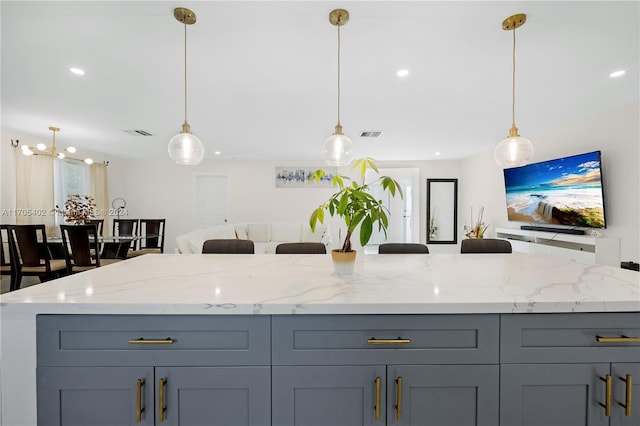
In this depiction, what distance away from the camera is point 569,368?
1.02 meters

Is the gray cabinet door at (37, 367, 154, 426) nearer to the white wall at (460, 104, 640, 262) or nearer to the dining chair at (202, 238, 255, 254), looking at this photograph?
the dining chair at (202, 238, 255, 254)

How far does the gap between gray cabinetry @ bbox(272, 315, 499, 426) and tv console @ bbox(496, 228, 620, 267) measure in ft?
11.1

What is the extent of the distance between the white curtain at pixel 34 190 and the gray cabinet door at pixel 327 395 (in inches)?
218

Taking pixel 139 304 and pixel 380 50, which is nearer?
pixel 139 304

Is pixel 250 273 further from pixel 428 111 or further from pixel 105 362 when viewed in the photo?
pixel 428 111

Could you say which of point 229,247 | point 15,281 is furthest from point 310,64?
point 15,281

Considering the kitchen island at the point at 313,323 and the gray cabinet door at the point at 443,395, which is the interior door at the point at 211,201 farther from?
the gray cabinet door at the point at 443,395

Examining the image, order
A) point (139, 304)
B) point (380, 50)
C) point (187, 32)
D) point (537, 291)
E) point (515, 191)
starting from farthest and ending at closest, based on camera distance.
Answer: point (515, 191) < point (380, 50) < point (187, 32) < point (537, 291) < point (139, 304)

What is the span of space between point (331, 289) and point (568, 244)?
4.41m

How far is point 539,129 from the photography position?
404 cm

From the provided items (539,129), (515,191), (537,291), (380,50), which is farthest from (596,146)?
(537,291)

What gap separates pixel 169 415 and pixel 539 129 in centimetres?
523

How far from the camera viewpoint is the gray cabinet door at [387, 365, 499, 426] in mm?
1013

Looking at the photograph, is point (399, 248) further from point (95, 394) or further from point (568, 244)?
point (568, 244)
